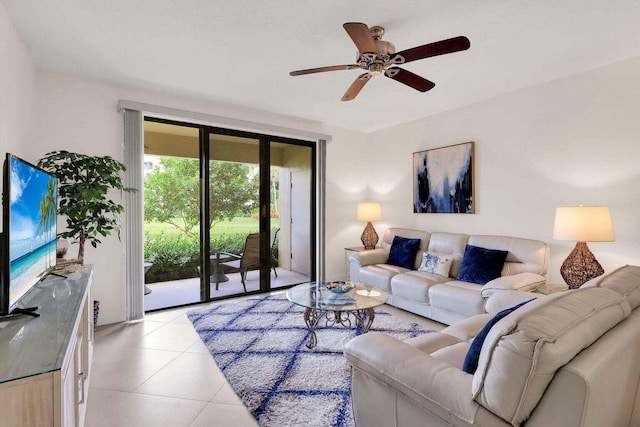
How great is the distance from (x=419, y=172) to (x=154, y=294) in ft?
12.8

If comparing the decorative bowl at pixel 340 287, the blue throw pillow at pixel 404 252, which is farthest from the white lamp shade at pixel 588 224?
the decorative bowl at pixel 340 287

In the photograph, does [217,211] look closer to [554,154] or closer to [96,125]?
[96,125]

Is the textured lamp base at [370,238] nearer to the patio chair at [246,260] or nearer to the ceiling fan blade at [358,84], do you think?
the patio chair at [246,260]

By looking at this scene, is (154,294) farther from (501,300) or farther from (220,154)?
(501,300)

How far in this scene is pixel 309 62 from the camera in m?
2.83

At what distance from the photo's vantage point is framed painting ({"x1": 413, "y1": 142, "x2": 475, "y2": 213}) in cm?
394

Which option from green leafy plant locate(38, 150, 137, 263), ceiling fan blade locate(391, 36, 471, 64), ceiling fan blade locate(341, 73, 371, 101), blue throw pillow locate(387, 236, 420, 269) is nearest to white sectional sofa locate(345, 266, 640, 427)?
ceiling fan blade locate(391, 36, 471, 64)

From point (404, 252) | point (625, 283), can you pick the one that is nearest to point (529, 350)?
point (625, 283)

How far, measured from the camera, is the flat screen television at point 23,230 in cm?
128

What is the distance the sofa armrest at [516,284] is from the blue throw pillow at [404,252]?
A: 1.27 metres

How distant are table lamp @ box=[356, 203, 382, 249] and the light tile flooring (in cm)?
274

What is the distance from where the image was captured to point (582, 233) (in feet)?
8.51

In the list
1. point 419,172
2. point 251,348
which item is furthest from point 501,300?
point 419,172

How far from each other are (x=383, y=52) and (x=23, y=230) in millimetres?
2363
